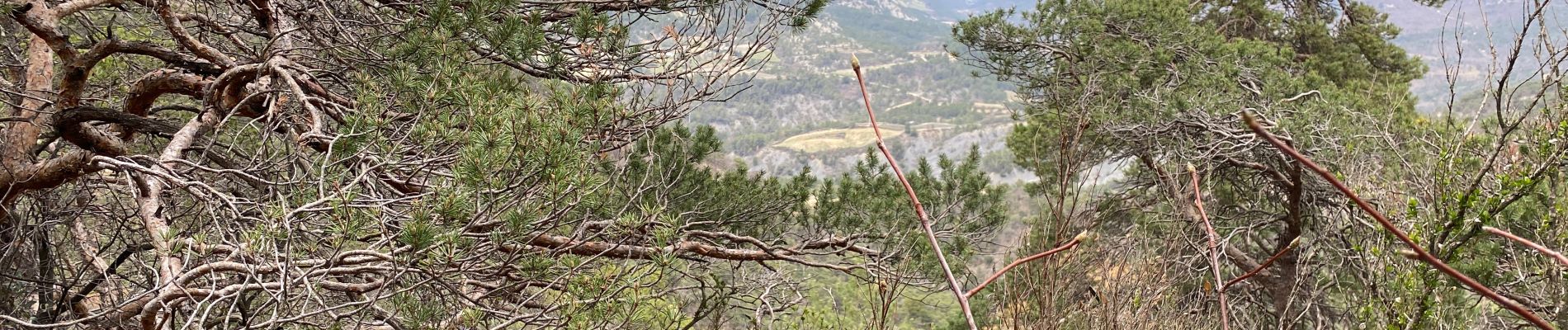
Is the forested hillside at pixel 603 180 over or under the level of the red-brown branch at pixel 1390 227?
under

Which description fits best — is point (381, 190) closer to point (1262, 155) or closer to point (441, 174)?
point (441, 174)

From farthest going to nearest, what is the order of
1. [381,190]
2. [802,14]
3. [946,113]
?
[946,113]
[802,14]
[381,190]

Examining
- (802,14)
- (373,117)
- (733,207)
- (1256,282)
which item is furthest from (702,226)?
(1256,282)

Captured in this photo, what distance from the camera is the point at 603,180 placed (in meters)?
3.04

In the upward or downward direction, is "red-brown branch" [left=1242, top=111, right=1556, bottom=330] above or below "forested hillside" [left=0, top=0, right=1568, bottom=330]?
above

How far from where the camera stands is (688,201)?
4668 mm

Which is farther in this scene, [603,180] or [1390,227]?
[603,180]

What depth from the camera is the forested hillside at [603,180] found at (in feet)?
7.61

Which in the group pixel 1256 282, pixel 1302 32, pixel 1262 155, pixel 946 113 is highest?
pixel 1302 32

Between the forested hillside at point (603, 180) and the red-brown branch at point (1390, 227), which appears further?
the forested hillside at point (603, 180)

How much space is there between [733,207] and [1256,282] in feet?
20.0

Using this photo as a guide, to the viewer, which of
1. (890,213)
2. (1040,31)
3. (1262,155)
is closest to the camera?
(890,213)

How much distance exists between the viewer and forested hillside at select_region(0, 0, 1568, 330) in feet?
7.61

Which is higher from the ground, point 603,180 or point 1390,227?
point 1390,227
